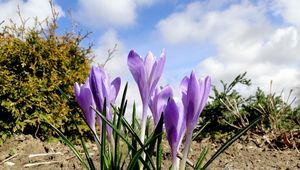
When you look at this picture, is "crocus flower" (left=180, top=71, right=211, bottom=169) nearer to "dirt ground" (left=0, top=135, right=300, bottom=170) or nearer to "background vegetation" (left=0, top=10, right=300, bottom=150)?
"dirt ground" (left=0, top=135, right=300, bottom=170)

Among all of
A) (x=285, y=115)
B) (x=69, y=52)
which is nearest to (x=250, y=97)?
(x=285, y=115)

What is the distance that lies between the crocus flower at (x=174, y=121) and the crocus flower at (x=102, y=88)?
288 mm

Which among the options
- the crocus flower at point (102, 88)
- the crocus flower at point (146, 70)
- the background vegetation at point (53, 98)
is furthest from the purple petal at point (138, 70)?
the background vegetation at point (53, 98)

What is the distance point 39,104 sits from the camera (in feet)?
18.3

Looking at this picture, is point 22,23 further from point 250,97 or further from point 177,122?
point 177,122

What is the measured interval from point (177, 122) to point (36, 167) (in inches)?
126

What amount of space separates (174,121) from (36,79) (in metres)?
4.54

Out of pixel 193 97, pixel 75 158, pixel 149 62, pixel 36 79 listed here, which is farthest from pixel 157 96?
pixel 36 79

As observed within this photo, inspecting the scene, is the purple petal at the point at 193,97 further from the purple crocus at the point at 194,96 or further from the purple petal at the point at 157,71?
the purple petal at the point at 157,71

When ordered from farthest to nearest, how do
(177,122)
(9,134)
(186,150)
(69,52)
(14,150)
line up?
1. (69,52)
2. (9,134)
3. (14,150)
4. (186,150)
5. (177,122)

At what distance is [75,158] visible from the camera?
454cm

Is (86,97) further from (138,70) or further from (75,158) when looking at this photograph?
(75,158)

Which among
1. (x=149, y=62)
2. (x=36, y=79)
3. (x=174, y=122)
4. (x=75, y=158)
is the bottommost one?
(x=174, y=122)

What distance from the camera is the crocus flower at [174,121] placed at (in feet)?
4.50
